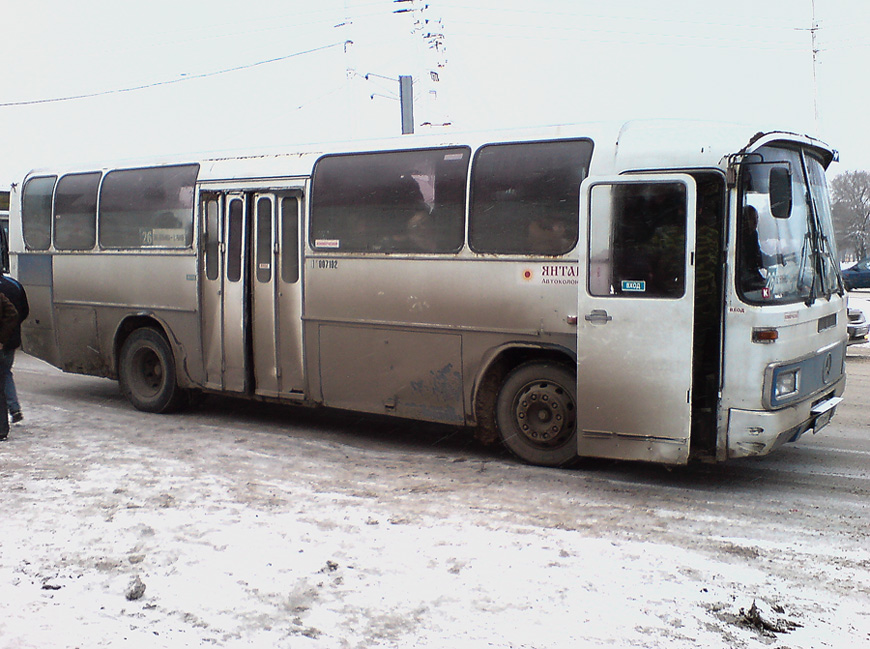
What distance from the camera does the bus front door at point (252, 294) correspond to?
8555 mm

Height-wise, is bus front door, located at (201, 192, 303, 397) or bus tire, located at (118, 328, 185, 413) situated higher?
bus front door, located at (201, 192, 303, 397)

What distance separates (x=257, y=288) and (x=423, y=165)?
2.34m

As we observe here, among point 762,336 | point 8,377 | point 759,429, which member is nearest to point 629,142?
point 762,336

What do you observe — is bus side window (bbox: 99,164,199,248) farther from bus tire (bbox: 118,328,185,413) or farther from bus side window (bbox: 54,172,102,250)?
bus tire (bbox: 118,328,185,413)

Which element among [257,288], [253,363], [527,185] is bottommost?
[253,363]

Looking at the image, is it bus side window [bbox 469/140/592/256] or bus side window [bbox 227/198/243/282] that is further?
bus side window [bbox 227/198/243/282]

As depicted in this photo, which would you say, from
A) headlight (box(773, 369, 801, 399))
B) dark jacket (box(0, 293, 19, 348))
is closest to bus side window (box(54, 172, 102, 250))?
dark jacket (box(0, 293, 19, 348))

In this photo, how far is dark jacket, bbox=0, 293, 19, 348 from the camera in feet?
27.6

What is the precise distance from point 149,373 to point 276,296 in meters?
2.31

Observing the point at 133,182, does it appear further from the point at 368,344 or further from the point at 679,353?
the point at 679,353

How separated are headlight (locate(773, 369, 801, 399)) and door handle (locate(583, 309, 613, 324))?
1.28m

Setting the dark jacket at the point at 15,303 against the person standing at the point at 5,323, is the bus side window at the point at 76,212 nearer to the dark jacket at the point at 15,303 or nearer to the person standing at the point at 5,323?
the dark jacket at the point at 15,303

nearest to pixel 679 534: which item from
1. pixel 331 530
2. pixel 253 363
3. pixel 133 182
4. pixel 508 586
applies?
pixel 508 586

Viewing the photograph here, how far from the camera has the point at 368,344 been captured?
7.98 meters
